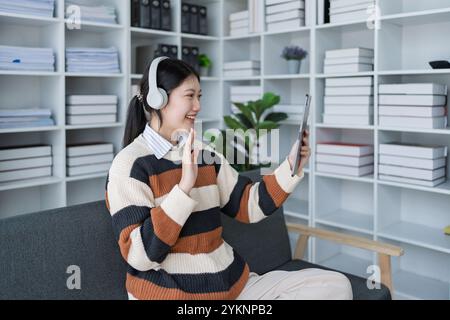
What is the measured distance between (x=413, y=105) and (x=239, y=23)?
1435 millimetres

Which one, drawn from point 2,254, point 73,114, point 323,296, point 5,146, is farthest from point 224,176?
point 5,146

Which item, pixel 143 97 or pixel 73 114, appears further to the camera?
pixel 73 114

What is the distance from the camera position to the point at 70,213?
154 cm

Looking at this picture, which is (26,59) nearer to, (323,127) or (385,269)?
(323,127)

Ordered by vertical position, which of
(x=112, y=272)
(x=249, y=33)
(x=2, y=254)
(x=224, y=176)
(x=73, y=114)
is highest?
(x=249, y=33)

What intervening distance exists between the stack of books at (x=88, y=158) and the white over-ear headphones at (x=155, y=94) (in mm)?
1531

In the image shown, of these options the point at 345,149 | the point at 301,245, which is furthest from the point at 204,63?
the point at 301,245

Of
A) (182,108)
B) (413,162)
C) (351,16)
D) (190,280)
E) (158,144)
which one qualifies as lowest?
(190,280)

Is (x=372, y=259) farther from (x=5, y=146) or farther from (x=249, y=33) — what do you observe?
(x=5, y=146)

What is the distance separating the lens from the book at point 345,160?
2887 mm

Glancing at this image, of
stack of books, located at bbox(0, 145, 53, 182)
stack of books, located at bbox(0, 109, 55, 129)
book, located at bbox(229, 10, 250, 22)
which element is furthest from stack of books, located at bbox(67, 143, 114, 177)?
book, located at bbox(229, 10, 250, 22)

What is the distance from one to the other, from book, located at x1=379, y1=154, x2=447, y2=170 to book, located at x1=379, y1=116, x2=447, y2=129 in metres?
0.18

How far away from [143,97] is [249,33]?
1.95 m

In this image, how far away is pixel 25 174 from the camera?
9.04 ft
